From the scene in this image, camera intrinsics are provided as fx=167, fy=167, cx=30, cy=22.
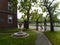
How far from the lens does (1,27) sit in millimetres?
34125

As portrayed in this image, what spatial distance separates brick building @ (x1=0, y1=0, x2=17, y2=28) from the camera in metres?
34.4

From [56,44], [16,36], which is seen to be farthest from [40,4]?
[56,44]

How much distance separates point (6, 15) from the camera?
3544cm

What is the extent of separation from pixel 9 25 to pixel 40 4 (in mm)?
9192

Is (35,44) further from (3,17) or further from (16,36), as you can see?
(3,17)

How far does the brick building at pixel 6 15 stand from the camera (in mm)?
34438

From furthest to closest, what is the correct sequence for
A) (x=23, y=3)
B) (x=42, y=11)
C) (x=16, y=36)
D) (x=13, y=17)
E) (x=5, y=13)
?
(x=13, y=17) < (x=5, y=13) < (x=42, y=11) < (x=23, y=3) < (x=16, y=36)

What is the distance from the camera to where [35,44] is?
16.8 metres

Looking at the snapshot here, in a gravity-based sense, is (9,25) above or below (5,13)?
below

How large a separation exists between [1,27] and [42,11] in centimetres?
897

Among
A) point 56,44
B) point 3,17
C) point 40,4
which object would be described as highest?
point 40,4

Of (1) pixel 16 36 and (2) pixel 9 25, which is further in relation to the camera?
(2) pixel 9 25

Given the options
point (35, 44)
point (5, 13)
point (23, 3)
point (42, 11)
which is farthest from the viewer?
point (5, 13)

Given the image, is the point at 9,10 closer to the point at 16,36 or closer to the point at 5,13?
the point at 5,13
